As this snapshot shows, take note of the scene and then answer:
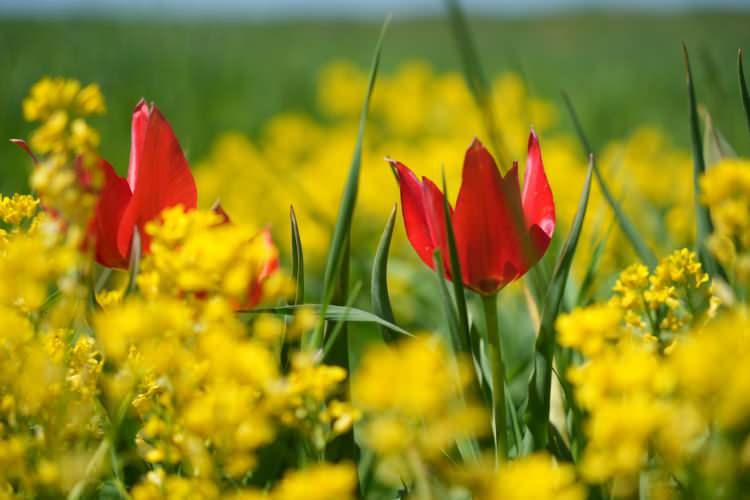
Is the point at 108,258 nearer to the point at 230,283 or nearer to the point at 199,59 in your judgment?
the point at 230,283

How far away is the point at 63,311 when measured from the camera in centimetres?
83

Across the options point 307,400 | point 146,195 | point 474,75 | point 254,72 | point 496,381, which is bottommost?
point 254,72

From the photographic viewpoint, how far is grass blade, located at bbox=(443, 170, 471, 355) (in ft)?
3.34

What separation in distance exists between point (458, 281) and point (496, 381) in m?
0.13

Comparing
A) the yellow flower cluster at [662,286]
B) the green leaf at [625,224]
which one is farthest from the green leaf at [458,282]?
the green leaf at [625,224]

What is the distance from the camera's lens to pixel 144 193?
1.14m

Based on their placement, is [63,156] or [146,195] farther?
[146,195]

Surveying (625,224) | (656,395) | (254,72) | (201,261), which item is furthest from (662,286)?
(254,72)

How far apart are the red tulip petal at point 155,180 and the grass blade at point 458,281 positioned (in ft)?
1.02

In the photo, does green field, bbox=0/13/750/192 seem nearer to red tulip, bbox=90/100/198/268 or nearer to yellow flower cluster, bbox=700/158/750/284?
red tulip, bbox=90/100/198/268

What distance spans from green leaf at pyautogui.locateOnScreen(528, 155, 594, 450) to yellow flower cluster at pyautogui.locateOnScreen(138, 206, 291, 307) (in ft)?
1.19

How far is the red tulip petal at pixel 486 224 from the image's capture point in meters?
1.07

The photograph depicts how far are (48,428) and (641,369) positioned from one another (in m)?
0.49

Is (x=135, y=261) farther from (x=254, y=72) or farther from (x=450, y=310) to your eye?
(x=254, y=72)
